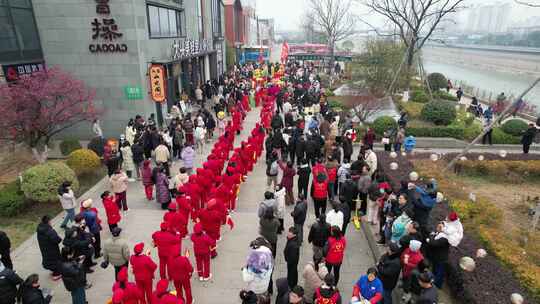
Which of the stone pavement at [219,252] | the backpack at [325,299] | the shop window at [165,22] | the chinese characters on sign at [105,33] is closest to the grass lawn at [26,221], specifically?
the stone pavement at [219,252]

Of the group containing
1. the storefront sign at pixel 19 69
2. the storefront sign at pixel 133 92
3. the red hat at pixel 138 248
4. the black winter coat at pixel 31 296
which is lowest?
the black winter coat at pixel 31 296

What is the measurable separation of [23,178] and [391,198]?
31.3ft

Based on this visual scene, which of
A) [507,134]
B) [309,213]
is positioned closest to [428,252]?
[309,213]

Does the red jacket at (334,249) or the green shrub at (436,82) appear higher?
the green shrub at (436,82)

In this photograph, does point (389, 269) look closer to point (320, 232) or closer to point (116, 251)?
point (320, 232)

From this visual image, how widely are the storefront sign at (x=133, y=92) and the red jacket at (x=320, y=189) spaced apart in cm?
1032

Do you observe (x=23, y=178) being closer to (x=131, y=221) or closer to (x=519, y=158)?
(x=131, y=221)

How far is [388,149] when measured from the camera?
14.2 metres

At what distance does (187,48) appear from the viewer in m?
A: 21.3

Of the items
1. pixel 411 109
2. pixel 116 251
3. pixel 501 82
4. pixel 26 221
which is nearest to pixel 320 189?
pixel 116 251

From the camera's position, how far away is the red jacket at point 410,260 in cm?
591

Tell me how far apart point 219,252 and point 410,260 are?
166 inches

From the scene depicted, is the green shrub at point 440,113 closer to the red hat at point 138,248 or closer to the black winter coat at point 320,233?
the black winter coat at point 320,233

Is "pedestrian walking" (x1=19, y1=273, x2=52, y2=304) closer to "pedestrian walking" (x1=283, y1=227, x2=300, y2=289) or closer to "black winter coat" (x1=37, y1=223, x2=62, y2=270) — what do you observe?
"black winter coat" (x1=37, y1=223, x2=62, y2=270)
